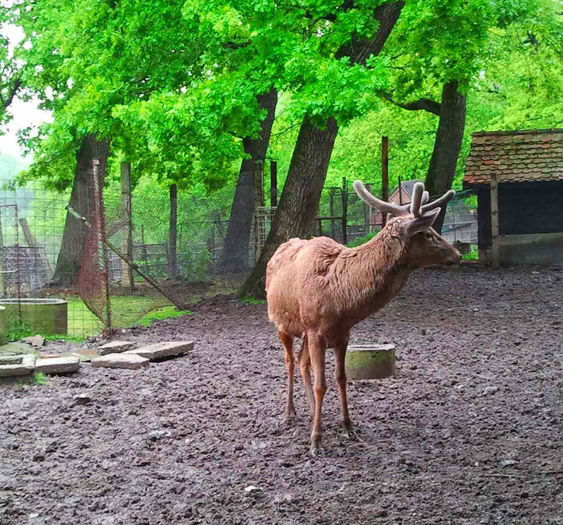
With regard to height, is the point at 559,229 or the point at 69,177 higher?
the point at 69,177

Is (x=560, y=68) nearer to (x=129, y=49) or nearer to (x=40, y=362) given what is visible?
(x=129, y=49)

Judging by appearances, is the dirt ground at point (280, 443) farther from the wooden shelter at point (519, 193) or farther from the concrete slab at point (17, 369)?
the wooden shelter at point (519, 193)

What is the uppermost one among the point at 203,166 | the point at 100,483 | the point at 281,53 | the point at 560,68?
the point at 560,68

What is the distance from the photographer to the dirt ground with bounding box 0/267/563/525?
15.8ft

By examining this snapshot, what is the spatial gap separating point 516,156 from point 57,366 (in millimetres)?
15111

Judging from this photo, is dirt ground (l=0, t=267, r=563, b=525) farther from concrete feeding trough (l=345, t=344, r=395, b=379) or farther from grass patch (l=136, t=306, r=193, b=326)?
grass patch (l=136, t=306, r=193, b=326)

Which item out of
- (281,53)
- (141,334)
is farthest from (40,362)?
(281,53)

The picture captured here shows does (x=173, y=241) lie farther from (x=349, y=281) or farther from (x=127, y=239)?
(x=349, y=281)

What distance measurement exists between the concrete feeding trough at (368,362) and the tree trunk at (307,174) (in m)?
6.26

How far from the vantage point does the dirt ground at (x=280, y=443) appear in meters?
4.80

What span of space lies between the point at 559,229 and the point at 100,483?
17.9 m

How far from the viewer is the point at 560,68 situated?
24.5 m

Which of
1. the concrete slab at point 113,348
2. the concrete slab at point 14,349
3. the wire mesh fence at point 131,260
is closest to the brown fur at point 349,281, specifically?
the concrete slab at point 113,348

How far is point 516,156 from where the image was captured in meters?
20.5
